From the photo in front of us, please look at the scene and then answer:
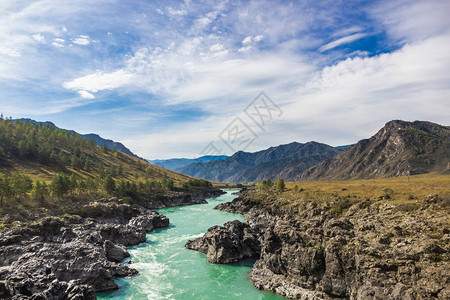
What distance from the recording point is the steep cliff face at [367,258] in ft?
87.2

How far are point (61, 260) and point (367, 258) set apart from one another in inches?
1855

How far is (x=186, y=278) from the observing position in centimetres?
4206

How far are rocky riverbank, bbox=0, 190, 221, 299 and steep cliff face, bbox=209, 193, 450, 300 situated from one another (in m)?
25.5

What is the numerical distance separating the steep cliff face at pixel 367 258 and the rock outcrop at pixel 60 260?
25.6 meters

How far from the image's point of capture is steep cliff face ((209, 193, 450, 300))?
26.6 m

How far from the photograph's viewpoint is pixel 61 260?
1547 inches

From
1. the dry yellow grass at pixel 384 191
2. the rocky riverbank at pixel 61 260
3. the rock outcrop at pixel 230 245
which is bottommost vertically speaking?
the rock outcrop at pixel 230 245

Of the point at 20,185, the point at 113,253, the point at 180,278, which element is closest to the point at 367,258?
the point at 180,278

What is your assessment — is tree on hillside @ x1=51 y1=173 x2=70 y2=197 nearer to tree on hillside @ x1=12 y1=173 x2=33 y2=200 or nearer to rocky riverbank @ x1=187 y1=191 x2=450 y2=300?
tree on hillside @ x1=12 y1=173 x2=33 y2=200

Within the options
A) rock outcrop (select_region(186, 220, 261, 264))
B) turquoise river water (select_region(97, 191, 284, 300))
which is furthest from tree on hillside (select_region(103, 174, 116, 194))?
rock outcrop (select_region(186, 220, 261, 264))

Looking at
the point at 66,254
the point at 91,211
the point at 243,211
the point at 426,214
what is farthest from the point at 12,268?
the point at 243,211

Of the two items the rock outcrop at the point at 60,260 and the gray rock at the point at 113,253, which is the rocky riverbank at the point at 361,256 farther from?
the rock outcrop at the point at 60,260

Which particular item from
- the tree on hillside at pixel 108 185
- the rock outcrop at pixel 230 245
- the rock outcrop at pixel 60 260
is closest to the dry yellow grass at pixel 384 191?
the rock outcrop at pixel 230 245

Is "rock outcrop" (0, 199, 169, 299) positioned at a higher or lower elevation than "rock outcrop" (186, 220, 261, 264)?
higher
